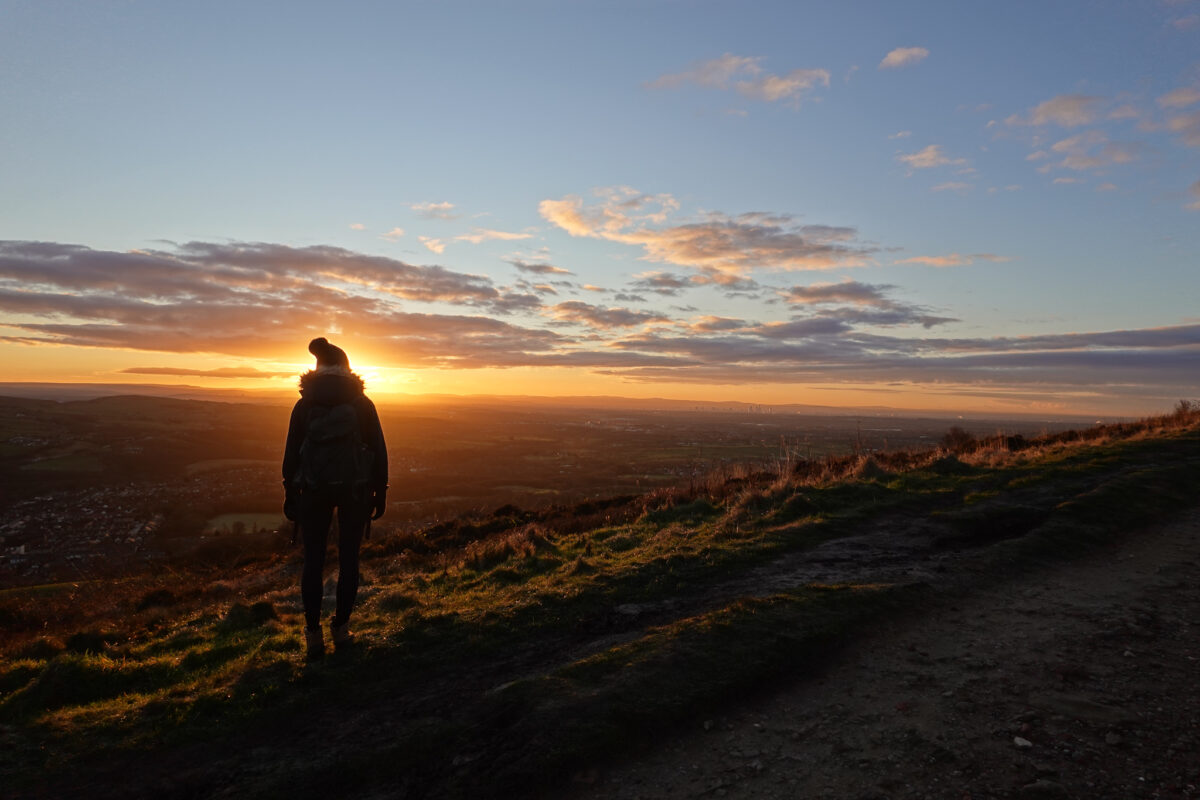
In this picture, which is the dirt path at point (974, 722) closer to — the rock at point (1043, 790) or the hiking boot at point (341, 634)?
the rock at point (1043, 790)

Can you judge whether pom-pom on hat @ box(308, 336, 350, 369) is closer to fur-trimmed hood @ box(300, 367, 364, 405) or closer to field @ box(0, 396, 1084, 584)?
fur-trimmed hood @ box(300, 367, 364, 405)

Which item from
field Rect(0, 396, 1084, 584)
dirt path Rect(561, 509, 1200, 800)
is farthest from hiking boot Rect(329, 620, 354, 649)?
field Rect(0, 396, 1084, 584)

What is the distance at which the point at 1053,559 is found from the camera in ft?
26.7

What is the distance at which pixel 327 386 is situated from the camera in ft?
20.5

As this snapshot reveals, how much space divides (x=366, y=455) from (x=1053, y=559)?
8787 mm

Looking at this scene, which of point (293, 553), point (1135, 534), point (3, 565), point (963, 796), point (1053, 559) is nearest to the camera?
point (963, 796)

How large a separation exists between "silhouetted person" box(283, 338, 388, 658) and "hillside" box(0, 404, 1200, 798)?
616mm

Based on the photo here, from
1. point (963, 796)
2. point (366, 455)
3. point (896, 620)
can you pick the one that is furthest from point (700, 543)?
point (963, 796)

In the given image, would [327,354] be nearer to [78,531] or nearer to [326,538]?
[326,538]

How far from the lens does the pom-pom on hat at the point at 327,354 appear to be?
634 centimetres

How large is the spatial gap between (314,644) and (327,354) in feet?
9.52

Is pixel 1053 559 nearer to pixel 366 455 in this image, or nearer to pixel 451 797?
pixel 451 797

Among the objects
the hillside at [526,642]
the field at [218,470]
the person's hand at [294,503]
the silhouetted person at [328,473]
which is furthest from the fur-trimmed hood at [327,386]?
the field at [218,470]

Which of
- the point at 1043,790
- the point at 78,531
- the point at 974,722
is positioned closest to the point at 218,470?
the point at 78,531
